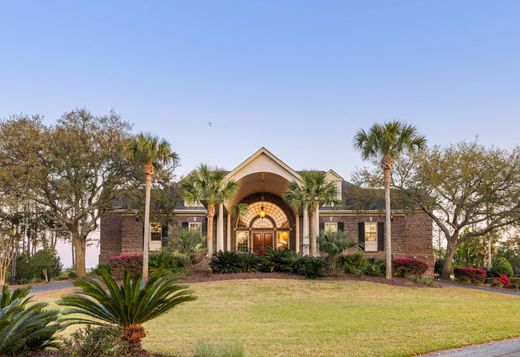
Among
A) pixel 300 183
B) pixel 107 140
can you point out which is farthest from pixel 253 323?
pixel 107 140

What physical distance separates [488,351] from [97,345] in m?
6.89

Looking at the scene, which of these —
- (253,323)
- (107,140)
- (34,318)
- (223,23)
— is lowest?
(253,323)

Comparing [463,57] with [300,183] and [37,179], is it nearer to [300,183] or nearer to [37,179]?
[300,183]

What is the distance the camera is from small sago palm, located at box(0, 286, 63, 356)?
5.60 meters

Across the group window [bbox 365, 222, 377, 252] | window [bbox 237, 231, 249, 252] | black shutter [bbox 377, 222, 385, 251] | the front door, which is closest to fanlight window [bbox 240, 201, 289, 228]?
the front door

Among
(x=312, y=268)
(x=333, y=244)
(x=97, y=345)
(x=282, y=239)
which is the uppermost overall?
(x=333, y=244)

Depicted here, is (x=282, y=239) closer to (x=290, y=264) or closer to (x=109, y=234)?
(x=290, y=264)

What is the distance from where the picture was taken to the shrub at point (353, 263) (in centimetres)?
2217

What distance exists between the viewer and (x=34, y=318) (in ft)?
19.6

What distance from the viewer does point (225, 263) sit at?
22297 millimetres

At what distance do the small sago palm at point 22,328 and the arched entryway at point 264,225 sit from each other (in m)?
25.5

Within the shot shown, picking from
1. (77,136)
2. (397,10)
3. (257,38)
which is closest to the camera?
(397,10)

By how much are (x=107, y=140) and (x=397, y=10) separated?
17309 mm

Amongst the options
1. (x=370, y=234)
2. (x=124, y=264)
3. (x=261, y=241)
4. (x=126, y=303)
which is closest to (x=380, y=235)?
(x=370, y=234)
